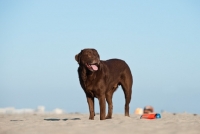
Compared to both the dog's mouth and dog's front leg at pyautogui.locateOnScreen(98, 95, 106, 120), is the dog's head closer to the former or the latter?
the dog's mouth

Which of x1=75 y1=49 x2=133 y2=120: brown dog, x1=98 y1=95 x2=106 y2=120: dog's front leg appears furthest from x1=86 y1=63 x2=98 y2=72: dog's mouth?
x1=98 y1=95 x2=106 y2=120: dog's front leg

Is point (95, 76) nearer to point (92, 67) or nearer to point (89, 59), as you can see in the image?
point (92, 67)

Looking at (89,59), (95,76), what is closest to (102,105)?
(95,76)

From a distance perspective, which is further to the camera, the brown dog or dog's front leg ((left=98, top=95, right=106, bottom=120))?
dog's front leg ((left=98, top=95, right=106, bottom=120))

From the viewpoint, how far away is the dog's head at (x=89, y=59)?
1115 centimetres

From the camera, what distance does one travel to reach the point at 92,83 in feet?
37.4

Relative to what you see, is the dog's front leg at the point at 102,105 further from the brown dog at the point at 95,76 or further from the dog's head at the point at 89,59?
the dog's head at the point at 89,59

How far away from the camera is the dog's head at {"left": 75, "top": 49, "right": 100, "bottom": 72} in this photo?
11.1 m

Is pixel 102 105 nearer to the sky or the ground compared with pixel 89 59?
nearer to the ground

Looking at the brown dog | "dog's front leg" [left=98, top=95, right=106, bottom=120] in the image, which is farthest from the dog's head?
"dog's front leg" [left=98, top=95, right=106, bottom=120]

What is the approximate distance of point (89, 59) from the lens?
1114cm

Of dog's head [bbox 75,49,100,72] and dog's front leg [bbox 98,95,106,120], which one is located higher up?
dog's head [bbox 75,49,100,72]

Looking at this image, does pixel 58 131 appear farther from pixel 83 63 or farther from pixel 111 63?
pixel 111 63

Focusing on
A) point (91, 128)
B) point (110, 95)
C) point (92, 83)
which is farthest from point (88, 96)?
point (91, 128)
